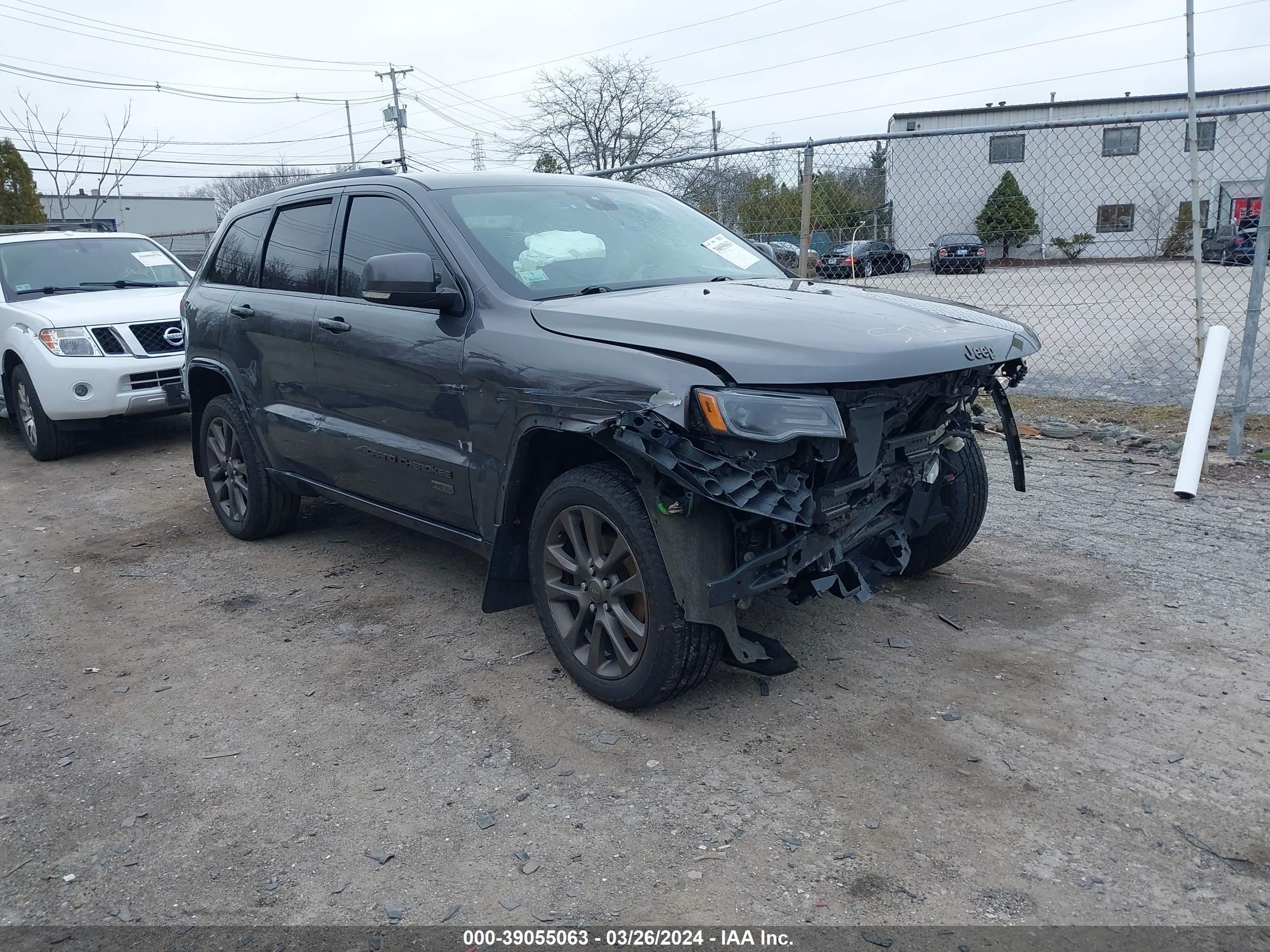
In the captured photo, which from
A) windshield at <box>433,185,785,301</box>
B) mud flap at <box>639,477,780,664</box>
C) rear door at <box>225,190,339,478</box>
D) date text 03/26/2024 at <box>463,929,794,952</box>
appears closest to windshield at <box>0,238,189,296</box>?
rear door at <box>225,190,339,478</box>

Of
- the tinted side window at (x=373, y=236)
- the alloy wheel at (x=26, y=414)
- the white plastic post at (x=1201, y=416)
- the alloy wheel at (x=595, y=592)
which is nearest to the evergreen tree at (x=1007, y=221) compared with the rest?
the white plastic post at (x=1201, y=416)

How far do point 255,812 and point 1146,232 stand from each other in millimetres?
8249

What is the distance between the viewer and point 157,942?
252 cm

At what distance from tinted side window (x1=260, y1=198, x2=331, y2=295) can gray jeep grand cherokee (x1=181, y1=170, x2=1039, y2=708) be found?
0.05 ft

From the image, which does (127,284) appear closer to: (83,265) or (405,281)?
(83,265)

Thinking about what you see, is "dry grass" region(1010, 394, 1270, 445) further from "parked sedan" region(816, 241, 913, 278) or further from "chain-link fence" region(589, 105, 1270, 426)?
"parked sedan" region(816, 241, 913, 278)

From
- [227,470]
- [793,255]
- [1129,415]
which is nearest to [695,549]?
[227,470]

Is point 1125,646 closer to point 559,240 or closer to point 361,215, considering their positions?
point 559,240

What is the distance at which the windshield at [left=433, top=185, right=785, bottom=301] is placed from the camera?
3941mm

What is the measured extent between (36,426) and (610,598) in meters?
6.73

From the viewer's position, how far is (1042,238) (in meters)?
9.12

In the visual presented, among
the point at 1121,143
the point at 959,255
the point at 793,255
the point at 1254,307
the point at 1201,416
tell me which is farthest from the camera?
the point at 1121,143

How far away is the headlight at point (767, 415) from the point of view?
2.92 m

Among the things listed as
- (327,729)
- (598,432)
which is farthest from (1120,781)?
(327,729)
